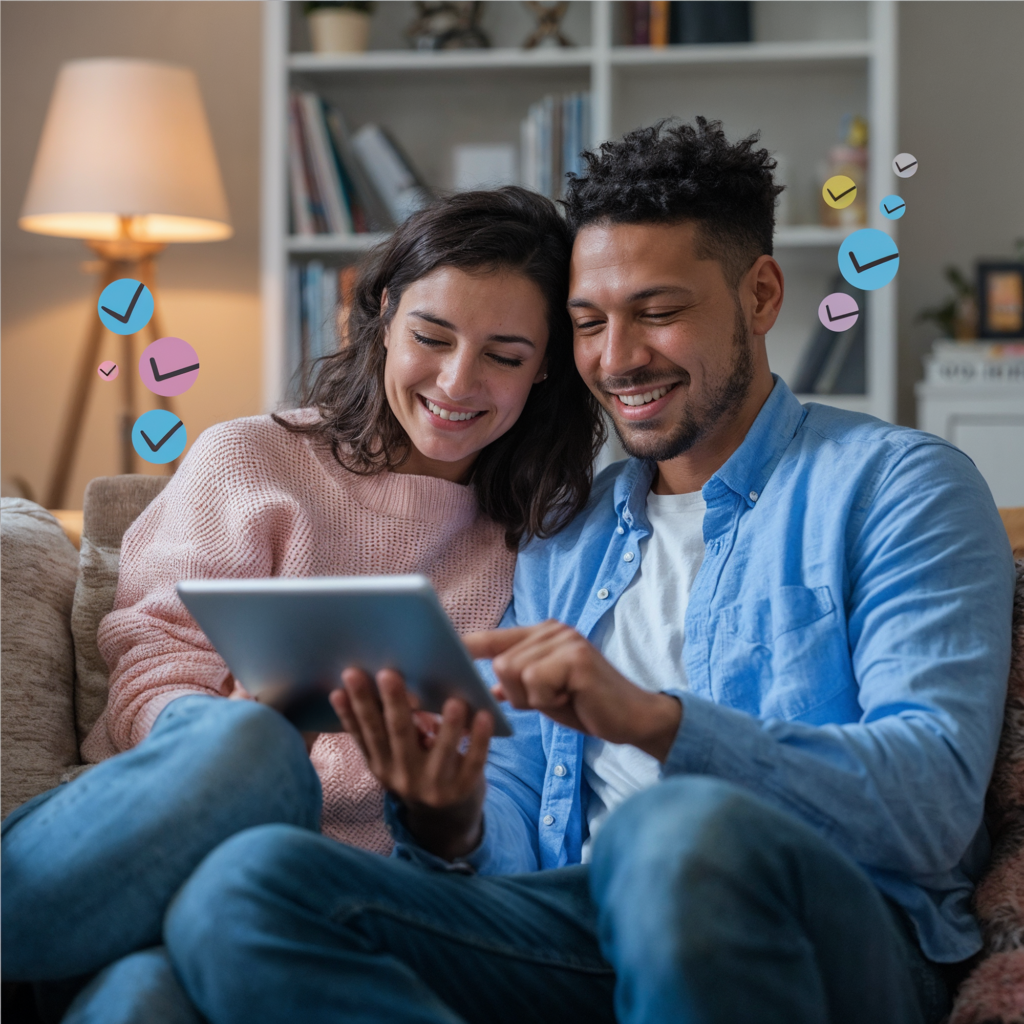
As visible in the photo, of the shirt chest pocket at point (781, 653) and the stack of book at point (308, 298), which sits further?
the stack of book at point (308, 298)

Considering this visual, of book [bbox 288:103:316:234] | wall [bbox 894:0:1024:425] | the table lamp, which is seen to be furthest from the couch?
wall [bbox 894:0:1024:425]

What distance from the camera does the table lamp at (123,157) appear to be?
2.54 m

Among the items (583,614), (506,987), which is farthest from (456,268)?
(506,987)

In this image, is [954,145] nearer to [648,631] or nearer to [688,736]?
[648,631]

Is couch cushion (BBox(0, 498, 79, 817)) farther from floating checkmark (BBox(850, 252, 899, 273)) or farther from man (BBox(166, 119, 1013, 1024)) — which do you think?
floating checkmark (BBox(850, 252, 899, 273))

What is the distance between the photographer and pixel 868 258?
247 cm

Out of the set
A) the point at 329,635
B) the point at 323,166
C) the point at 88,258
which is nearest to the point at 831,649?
the point at 329,635

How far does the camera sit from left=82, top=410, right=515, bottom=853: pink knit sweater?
1.30 m

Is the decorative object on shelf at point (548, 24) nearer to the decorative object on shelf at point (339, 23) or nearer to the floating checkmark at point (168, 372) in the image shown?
the decorative object on shelf at point (339, 23)

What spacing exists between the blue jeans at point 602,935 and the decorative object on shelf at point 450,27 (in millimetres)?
2329

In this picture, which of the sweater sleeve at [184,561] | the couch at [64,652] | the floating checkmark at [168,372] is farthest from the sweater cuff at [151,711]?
the floating checkmark at [168,372]

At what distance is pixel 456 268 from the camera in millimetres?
1403

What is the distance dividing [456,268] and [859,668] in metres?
0.67

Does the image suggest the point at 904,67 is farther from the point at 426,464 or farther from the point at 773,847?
the point at 773,847
